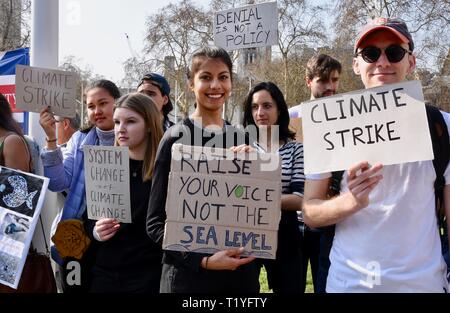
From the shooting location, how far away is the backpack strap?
1.87m

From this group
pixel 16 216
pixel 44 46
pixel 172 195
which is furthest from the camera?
pixel 44 46

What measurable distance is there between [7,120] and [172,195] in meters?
1.64

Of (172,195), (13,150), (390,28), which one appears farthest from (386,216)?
(13,150)

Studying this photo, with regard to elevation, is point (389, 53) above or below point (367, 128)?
above

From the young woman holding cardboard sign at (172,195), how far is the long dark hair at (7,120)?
4.42ft

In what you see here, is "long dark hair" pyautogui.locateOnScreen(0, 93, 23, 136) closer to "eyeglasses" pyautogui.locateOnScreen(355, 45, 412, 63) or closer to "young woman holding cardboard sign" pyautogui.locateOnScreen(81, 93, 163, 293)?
"young woman holding cardboard sign" pyautogui.locateOnScreen(81, 93, 163, 293)

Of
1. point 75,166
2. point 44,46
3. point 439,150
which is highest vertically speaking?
point 44,46

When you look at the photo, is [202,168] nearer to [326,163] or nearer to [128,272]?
[326,163]

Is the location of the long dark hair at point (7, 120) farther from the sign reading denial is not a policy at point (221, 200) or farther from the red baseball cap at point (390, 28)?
the red baseball cap at point (390, 28)

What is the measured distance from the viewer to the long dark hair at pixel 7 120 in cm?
320

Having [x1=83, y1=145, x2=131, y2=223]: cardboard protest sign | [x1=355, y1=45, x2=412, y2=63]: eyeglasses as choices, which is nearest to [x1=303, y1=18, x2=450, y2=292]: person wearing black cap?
[x1=355, y1=45, x2=412, y2=63]: eyeglasses

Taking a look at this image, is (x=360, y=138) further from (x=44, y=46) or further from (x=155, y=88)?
(x=44, y=46)

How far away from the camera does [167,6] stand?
35.8 m

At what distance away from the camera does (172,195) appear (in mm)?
2143
